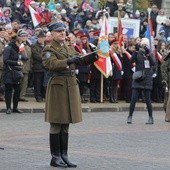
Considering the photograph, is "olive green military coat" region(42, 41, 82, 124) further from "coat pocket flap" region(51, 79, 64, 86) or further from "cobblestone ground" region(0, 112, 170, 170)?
"cobblestone ground" region(0, 112, 170, 170)

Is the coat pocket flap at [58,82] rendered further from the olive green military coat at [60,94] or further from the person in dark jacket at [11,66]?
the person in dark jacket at [11,66]

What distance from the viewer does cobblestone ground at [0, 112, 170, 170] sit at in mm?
12305

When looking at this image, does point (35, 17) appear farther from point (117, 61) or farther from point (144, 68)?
point (144, 68)

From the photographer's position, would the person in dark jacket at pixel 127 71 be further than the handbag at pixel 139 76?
Yes

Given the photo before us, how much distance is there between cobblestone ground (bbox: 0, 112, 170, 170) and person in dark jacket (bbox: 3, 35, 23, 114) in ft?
1.57

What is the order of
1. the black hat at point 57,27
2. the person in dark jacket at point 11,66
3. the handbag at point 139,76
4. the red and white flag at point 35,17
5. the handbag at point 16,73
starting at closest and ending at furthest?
the black hat at point 57,27 → the handbag at point 139,76 → the person in dark jacket at point 11,66 → the handbag at point 16,73 → the red and white flag at point 35,17

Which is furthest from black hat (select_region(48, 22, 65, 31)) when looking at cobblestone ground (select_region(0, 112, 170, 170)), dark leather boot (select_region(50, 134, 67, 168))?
cobblestone ground (select_region(0, 112, 170, 170))

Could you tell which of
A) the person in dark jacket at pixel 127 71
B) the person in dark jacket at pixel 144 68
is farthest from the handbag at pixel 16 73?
the person in dark jacket at pixel 127 71

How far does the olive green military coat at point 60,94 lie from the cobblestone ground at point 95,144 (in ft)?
2.41

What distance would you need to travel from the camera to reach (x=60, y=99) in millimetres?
12141

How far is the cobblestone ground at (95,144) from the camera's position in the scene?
1230 cm

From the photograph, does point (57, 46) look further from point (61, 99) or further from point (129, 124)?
point (129, 124)

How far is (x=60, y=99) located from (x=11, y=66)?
28.6 ft

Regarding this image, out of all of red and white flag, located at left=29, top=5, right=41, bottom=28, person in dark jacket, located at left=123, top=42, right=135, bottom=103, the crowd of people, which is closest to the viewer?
the crowd of people
